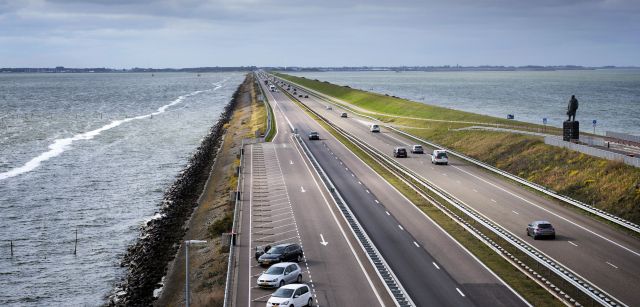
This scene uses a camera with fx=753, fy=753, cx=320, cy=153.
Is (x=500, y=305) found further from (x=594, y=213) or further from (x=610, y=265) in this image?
(x=594, y=213)

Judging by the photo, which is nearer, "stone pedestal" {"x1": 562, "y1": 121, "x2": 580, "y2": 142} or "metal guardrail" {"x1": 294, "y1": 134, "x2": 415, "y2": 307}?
"metal guardrail" {"x1": 294, "y1": 134, "x2": 415, "y2": 307}

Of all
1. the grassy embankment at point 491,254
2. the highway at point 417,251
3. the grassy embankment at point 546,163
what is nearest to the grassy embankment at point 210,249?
the highway at point 417,251

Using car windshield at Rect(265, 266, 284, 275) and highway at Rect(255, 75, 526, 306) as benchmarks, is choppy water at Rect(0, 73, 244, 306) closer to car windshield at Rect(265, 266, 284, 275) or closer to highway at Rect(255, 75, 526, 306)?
car windshield at Rect(265, 266, 284, 275)

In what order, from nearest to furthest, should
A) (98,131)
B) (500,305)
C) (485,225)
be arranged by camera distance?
(500,305) < (485,225) < (98,131)

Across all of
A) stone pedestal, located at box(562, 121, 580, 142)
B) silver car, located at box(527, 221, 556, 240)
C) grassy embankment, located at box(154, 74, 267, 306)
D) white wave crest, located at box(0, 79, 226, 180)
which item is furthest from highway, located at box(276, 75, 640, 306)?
white wave crest, located at box(0, 79, 226, 180)

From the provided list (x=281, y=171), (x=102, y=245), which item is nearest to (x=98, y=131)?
(x=281, y=171)

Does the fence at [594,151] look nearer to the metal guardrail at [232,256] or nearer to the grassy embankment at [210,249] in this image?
the metal guardrail at [232,256]
